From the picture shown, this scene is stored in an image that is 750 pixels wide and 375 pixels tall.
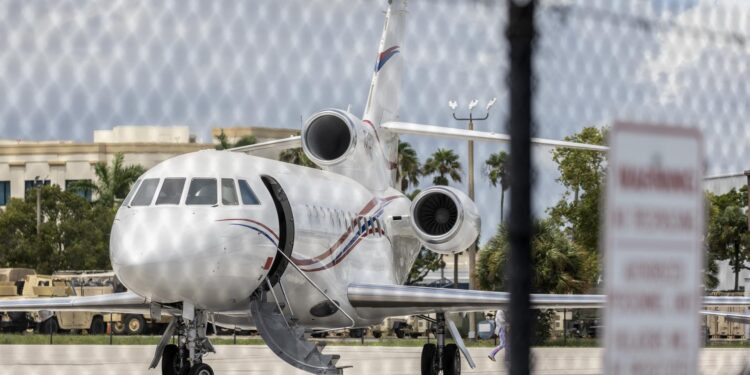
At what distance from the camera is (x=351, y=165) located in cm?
1803

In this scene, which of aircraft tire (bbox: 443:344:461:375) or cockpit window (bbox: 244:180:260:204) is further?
aircraft tire (bbox: 443:344:461:375)

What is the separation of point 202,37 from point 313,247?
910 centimetres

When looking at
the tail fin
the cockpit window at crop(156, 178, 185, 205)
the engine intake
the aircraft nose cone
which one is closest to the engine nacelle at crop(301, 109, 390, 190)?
the engine intake

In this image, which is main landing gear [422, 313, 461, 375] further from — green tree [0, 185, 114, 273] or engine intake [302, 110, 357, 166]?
green tree [0, 185, 114, 273]

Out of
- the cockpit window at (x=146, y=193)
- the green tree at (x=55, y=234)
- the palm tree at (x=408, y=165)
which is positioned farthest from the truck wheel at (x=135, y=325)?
the cockpit window at (x=146, y=193)

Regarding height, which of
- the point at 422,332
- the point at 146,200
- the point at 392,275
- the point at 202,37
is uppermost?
the point at 202,37

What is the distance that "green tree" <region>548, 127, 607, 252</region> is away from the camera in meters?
25.8

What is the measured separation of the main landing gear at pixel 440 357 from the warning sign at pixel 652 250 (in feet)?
45.4

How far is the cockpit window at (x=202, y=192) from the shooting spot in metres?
13.3

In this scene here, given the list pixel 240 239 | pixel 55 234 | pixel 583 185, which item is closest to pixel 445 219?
pixel 240 239

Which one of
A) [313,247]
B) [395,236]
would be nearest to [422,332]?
[395,236]

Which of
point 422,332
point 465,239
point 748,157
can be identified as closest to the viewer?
point 748,157

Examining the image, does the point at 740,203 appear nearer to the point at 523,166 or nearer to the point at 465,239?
the point at 465,239

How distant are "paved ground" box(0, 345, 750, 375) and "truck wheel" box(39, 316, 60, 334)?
9420 mm
